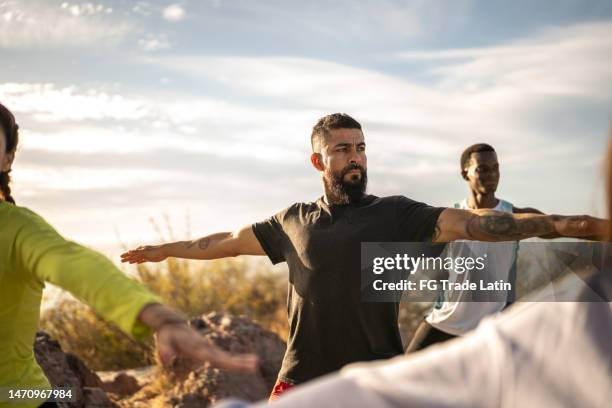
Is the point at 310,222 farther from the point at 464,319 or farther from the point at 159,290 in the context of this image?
the point at 159,290

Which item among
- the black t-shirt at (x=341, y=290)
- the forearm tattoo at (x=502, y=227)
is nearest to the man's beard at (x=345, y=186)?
the black t-shirt at (x=341, y=290)

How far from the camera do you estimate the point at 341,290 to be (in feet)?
15.3

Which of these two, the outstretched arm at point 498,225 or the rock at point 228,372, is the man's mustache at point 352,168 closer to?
the outstretched arm at point 498,225

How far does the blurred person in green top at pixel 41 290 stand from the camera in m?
1.45

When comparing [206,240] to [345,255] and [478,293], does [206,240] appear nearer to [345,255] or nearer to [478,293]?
[345,255]

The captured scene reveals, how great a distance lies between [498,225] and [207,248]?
237 cm

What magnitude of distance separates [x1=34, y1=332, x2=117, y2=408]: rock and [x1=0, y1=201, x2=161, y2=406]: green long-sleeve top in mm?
3367

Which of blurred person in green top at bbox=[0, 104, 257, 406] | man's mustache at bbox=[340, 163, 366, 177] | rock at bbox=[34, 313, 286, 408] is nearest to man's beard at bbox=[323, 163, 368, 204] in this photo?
man's mustache at bbox=[340, 163, 366, 177]

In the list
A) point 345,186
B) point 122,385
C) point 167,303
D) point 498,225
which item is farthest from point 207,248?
point 167,303

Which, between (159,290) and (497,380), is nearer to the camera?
(497,380)

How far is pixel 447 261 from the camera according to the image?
7.24m

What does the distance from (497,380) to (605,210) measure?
234mm

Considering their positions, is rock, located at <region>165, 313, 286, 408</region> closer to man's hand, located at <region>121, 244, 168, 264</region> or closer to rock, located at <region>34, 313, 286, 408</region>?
rock, located at <region>34, 313, 286, 408</region>

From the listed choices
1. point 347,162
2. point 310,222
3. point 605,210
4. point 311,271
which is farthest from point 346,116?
point 605,210
